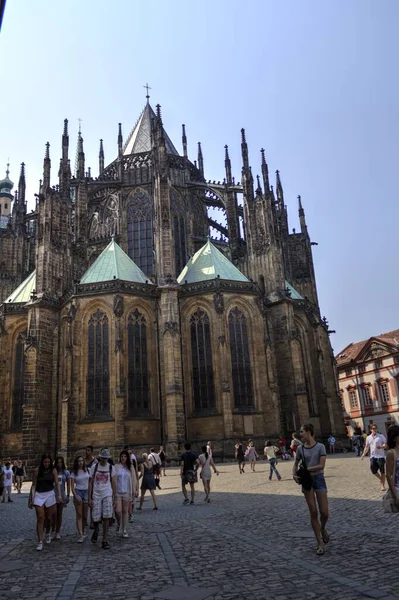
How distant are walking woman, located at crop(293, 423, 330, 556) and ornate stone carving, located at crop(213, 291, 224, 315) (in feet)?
77.9

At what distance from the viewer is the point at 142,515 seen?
40.1 ft

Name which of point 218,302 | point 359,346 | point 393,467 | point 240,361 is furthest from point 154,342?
point 359,346

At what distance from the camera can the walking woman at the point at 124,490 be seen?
929cm

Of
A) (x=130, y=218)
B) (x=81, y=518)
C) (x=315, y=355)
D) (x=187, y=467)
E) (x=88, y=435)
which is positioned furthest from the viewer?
(x=130, y=218)

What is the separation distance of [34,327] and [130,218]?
13.4 meters

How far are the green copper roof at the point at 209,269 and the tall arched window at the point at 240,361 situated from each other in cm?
267

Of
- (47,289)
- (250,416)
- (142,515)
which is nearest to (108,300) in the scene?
(47,289)

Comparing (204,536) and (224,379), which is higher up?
(224,379)

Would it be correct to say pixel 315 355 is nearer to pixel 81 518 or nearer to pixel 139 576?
pixel 81 518

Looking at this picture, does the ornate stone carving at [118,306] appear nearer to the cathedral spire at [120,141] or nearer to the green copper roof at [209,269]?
the green copper roof at [209,269]

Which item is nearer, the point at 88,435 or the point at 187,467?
the point at 187,467

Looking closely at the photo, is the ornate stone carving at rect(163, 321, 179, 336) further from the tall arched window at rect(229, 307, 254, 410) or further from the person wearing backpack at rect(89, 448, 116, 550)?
the person wearing backpack at rect(89, 448, 116, 550)

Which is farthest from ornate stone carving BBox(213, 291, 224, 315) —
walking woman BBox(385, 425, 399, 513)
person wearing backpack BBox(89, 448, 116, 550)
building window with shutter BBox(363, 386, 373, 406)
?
building window with shutter BBox(363, 386, 373, 406)

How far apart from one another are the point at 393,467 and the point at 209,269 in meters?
28.1
